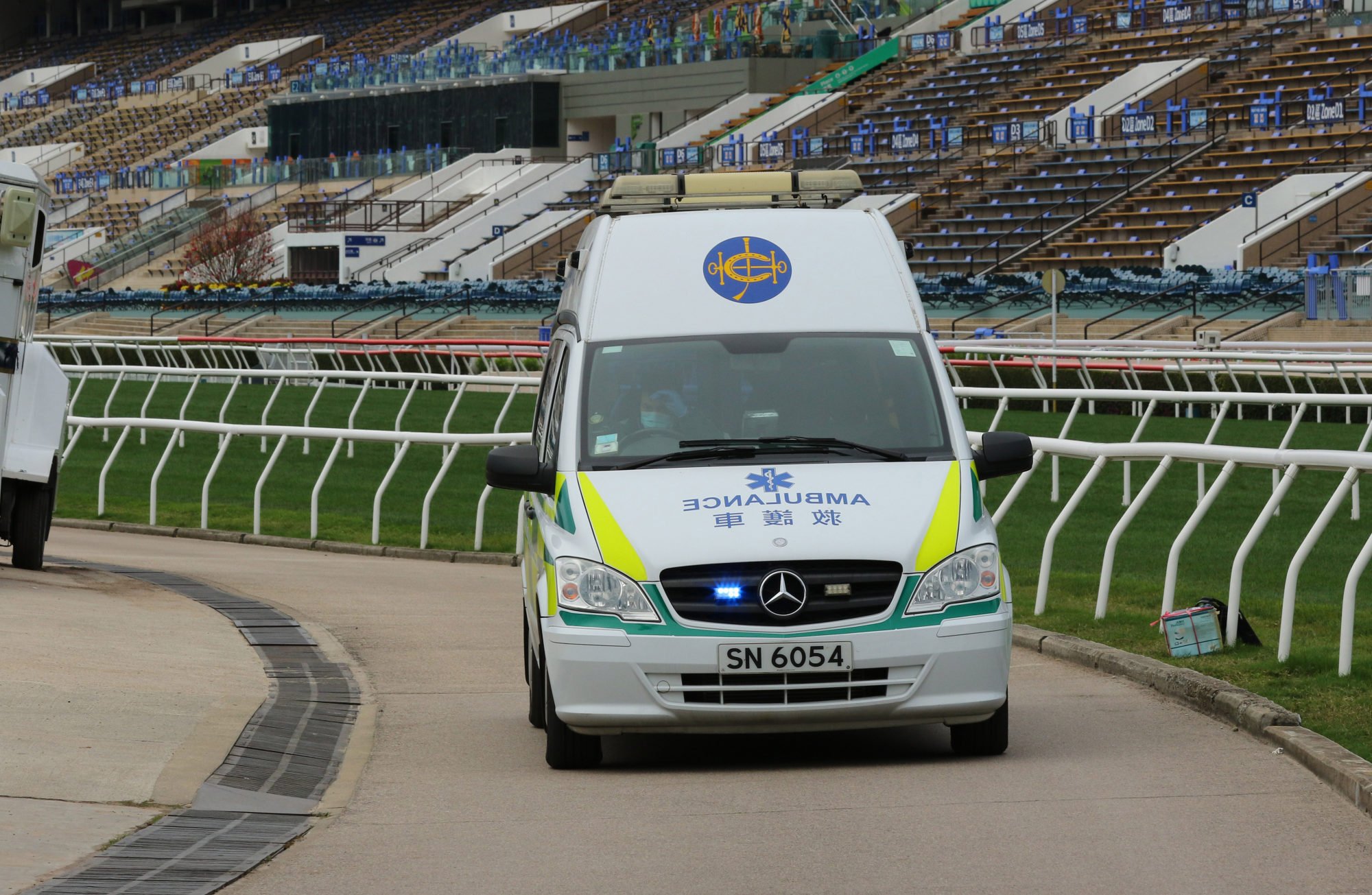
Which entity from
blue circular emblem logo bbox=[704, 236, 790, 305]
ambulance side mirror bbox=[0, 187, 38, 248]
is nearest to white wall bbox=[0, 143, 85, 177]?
ambulance side mirror bbox=[0, 187, 38, 248]

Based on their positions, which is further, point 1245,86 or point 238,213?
point 238,213

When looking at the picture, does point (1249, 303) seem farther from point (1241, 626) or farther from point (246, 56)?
point (246, 56)

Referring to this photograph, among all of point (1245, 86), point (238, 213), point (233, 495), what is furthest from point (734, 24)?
point (233, 495)

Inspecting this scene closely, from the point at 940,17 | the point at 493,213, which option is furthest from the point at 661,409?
the point at 940,17

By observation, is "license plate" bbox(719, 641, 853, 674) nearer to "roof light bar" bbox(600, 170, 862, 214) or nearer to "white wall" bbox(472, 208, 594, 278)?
"roof light bar" bbox(600, 170, 862, 214)

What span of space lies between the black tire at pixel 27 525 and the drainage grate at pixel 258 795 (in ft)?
12.0

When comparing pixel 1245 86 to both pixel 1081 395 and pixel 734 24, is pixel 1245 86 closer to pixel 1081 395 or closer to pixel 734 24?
pixel 734 24

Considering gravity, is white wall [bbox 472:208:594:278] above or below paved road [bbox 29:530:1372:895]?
below

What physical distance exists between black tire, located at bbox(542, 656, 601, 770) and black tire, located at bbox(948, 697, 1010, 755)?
139 cm

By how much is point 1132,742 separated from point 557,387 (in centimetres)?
287

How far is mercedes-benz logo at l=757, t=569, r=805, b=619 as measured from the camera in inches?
299

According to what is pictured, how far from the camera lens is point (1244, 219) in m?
42.8

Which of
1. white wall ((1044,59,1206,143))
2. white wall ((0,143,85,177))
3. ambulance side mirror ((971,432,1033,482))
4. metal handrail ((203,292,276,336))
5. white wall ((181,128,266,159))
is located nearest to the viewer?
ambulance side mirror ((971,432,1033,482))

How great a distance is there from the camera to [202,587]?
1450 centimetres
